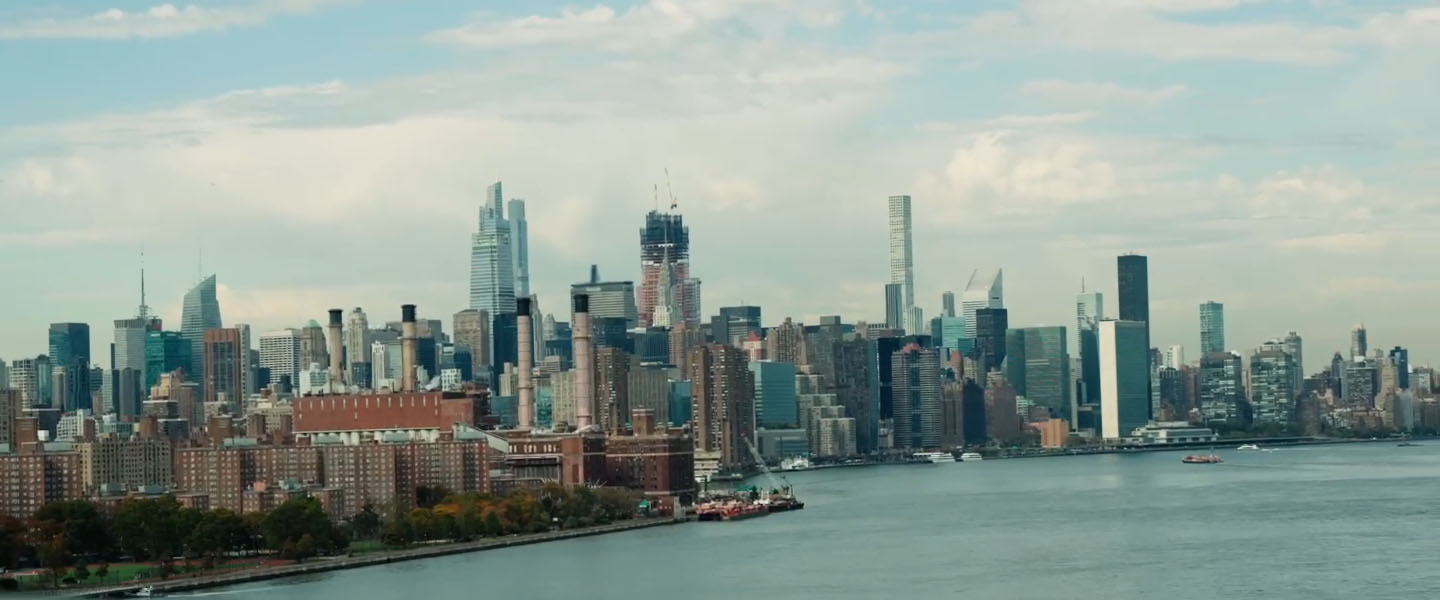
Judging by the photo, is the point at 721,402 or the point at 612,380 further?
the point at 721,402

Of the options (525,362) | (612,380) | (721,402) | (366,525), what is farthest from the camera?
(721,402)

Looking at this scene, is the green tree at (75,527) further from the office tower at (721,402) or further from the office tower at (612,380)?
the office tower at (721,402)

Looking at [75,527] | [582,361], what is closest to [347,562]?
[75,527]

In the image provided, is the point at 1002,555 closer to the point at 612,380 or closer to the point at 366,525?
the point at 366,525

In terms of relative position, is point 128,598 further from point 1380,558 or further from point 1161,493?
point 1161,493

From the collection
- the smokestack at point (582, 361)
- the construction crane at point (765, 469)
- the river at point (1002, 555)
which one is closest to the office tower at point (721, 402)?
the construction crane at point (765, 469)

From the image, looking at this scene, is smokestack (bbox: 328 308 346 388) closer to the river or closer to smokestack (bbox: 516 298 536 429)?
smokestack (bbox: 516 298 536 429)

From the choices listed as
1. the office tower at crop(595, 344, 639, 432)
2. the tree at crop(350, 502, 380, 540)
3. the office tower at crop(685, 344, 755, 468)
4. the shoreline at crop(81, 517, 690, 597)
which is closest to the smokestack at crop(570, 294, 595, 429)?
the shoreline at crop(81, 517, 690, 597)

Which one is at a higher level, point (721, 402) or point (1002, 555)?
point (721, 402)
